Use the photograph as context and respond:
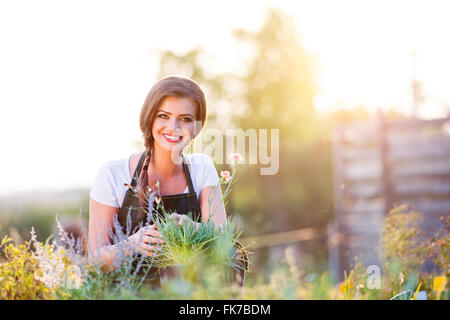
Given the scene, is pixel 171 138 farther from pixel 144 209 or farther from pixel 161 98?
pixel 144 209

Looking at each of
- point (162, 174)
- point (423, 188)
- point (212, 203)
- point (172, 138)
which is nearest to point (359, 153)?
point (423, 188)

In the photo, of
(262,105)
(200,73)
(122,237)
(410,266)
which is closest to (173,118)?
(122,237)

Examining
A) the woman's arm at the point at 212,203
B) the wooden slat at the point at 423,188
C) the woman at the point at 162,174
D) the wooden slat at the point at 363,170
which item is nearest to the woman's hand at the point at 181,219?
the woman at the point at 162,174

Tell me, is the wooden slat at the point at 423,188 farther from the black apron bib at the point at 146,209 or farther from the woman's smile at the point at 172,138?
the woman's smile at the point at 172,138

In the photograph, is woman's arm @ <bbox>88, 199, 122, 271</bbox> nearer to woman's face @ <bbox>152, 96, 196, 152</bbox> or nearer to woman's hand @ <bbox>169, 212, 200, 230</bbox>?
woman's hand @ <bbox>169, 212, 200, 230</bbox>

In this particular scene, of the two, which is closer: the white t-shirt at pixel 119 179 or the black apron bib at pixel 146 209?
the black apron bib at pixel 146 209

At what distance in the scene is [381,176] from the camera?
5934mm

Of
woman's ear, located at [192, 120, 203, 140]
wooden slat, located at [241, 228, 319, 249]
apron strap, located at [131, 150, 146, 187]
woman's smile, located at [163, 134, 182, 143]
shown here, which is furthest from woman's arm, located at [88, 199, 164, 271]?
wooden slat, located at [241, 228, 319, 249]

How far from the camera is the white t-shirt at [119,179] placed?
2637mm

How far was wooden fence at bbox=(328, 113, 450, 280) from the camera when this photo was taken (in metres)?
5.57

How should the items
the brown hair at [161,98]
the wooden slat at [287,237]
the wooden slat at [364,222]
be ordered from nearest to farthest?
1. the brown hair at [161,98]
2. the wooden slat at [364,222]
3. the wooden slat at [287,237]

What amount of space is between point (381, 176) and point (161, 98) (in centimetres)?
420

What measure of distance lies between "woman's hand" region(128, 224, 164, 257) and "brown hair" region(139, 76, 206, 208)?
34 cm

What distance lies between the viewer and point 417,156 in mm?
5777
